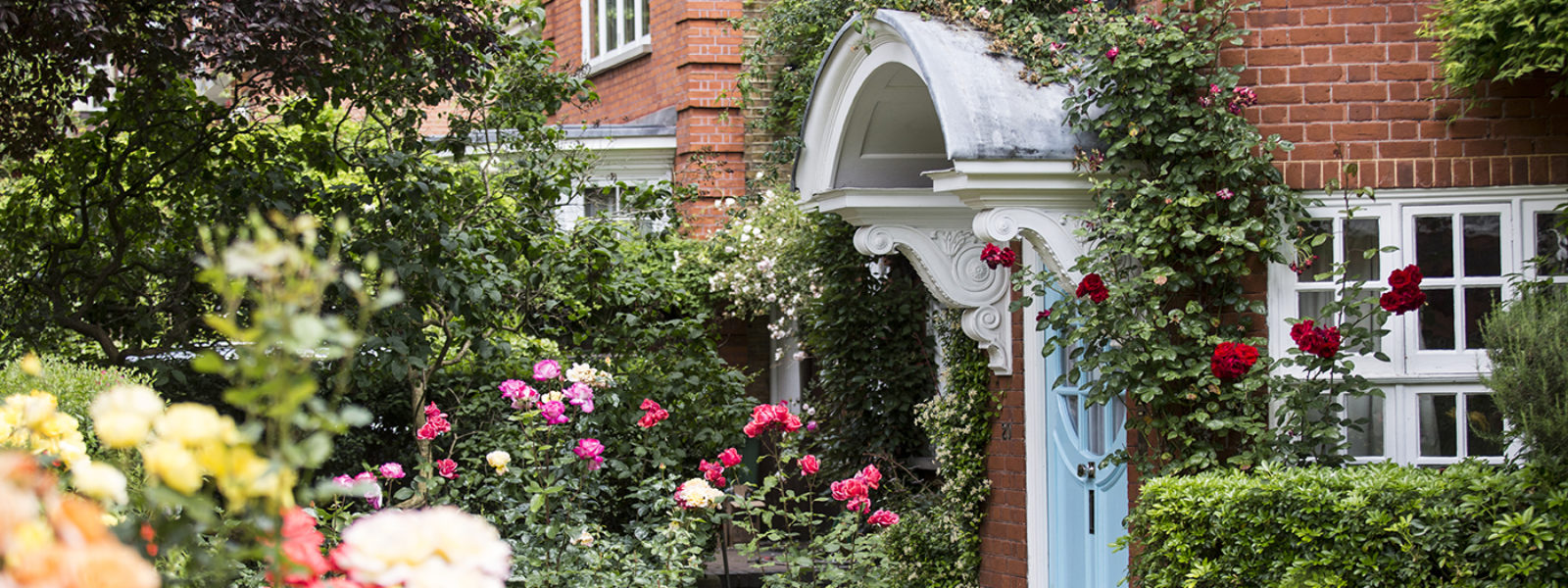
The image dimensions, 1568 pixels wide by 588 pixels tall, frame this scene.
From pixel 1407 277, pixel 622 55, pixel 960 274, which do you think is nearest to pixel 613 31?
pixel 622 55

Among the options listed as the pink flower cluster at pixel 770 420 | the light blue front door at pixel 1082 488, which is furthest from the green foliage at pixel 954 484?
the pink flower cluster at pixel 770 420

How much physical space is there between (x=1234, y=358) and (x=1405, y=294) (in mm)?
642

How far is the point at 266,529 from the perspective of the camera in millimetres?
1514

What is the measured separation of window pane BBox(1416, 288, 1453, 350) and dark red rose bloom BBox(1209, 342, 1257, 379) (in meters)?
0.79

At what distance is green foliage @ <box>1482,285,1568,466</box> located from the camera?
3664 millimetres

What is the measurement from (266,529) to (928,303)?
8301mm

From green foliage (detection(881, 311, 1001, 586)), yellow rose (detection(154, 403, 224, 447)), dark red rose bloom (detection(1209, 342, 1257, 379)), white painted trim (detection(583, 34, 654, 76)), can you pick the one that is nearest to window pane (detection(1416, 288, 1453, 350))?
dark red rose bloom (detection(1209, 342, 1257, 379))

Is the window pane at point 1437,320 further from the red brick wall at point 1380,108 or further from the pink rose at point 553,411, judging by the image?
the pink rose at point 553,411

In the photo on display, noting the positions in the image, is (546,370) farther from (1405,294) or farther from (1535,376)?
(1535,376)

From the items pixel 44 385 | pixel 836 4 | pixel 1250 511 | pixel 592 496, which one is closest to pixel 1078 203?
pixel 1250 511

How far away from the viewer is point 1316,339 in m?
4.78

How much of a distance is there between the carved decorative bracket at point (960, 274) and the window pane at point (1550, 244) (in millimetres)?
2533

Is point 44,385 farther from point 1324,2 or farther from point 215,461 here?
point 1324,2

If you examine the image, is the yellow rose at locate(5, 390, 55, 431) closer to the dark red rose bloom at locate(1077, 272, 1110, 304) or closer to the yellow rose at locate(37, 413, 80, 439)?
the yellow rose at locate(37, 413, 80, 439)
